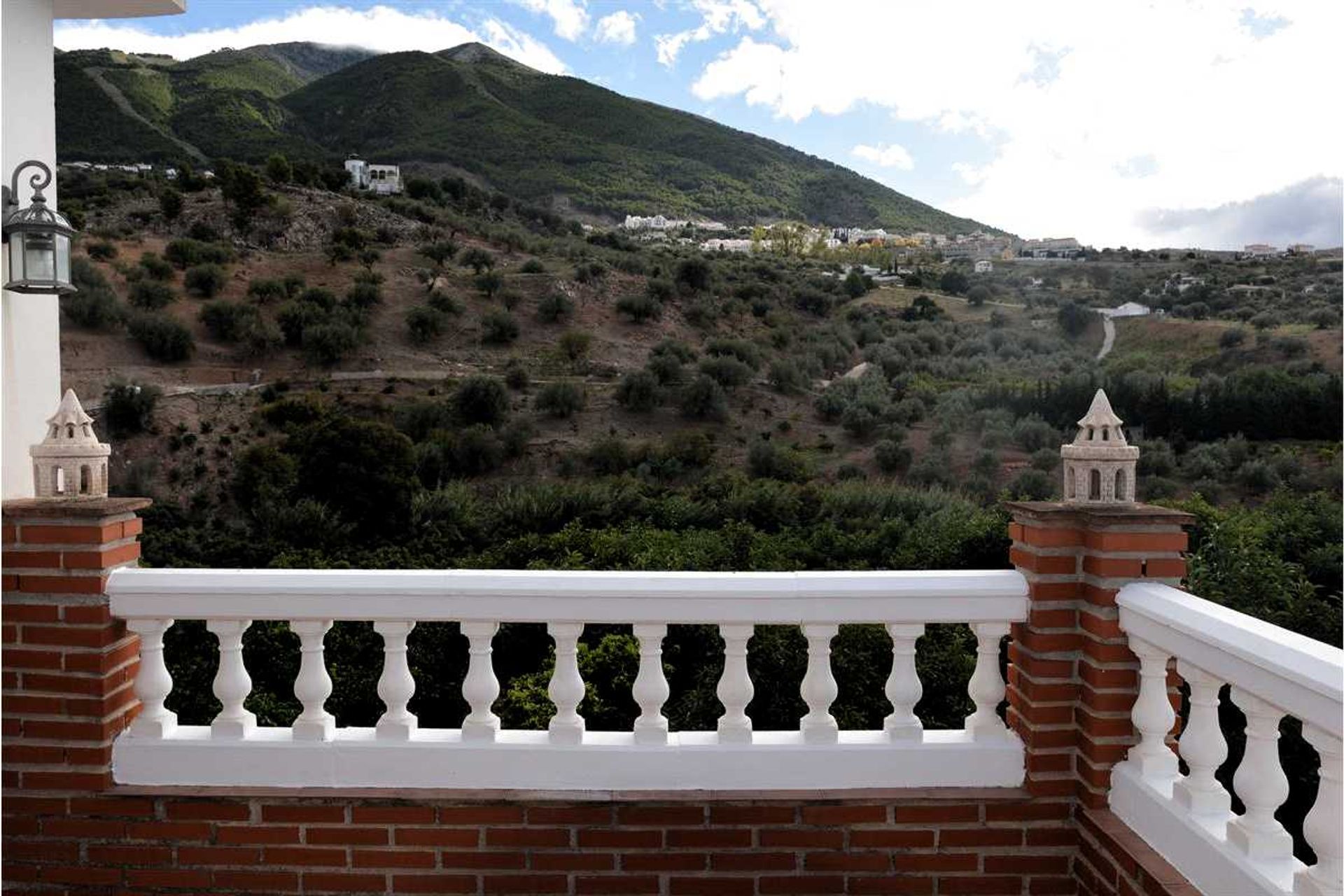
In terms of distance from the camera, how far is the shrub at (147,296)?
17.3m

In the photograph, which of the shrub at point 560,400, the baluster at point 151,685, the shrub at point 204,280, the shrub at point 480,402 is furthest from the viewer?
the shrub at point 204,280

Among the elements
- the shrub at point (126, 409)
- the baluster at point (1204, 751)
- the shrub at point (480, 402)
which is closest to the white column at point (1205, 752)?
the baluster at point (1204, 751)

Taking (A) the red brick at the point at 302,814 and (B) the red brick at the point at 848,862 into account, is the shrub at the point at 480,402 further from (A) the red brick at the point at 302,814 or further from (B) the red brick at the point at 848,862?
(B) the red brick at the point at 848,862

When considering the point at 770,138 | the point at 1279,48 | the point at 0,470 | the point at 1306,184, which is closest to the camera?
the point at 0,470

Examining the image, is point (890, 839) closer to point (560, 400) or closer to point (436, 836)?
point (436, 836)

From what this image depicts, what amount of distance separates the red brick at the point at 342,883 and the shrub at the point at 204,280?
727 inches

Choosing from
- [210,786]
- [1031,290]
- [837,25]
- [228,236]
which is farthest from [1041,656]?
[228,236]

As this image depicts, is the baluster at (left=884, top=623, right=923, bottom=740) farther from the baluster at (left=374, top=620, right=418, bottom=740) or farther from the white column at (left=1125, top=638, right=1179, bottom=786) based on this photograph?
the baluster at (left=374, top=620, right=418, bottom=740)

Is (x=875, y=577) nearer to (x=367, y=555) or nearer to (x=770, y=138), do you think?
(x=367, y=555)

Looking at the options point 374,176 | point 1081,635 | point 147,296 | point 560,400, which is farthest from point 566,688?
point 374,176

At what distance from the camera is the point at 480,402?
16719 mm

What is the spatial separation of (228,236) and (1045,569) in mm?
20801

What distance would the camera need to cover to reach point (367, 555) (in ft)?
39.5

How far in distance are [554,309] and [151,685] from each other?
17.6 metres
